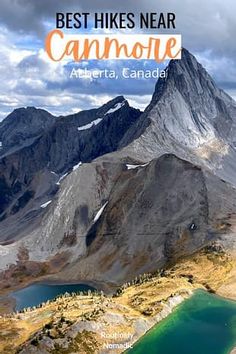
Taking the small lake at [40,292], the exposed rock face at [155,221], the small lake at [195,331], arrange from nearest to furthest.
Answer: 1. the small lake at [195,331]
2. the small lake at [40,292]
3. the exposed rock face at [155,221]

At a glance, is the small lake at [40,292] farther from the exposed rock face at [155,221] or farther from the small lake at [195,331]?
the small lake at [195,331]

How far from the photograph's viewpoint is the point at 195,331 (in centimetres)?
9781

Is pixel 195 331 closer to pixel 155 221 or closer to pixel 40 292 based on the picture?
pixel 40 292

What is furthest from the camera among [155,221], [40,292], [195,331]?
[155,221]

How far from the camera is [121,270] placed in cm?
15938

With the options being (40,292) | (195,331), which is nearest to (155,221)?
(40,292)

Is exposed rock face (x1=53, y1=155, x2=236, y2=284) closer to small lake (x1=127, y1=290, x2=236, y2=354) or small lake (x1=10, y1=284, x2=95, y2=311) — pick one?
small lake (x1=10, y1=284, x2=95, y2=311)

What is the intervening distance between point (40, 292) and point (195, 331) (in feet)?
238

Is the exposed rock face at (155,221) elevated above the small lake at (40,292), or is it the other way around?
the exposed rock face at (155,221)

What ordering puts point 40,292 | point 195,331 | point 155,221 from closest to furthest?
point 195,331, point 40,292, point 155,221

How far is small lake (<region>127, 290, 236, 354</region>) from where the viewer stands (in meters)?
90.7

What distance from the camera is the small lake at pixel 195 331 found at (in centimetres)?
9069

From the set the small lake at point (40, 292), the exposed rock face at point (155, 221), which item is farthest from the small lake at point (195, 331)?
the small lake at point (40, 292)

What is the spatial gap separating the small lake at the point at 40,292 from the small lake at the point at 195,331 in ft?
163
